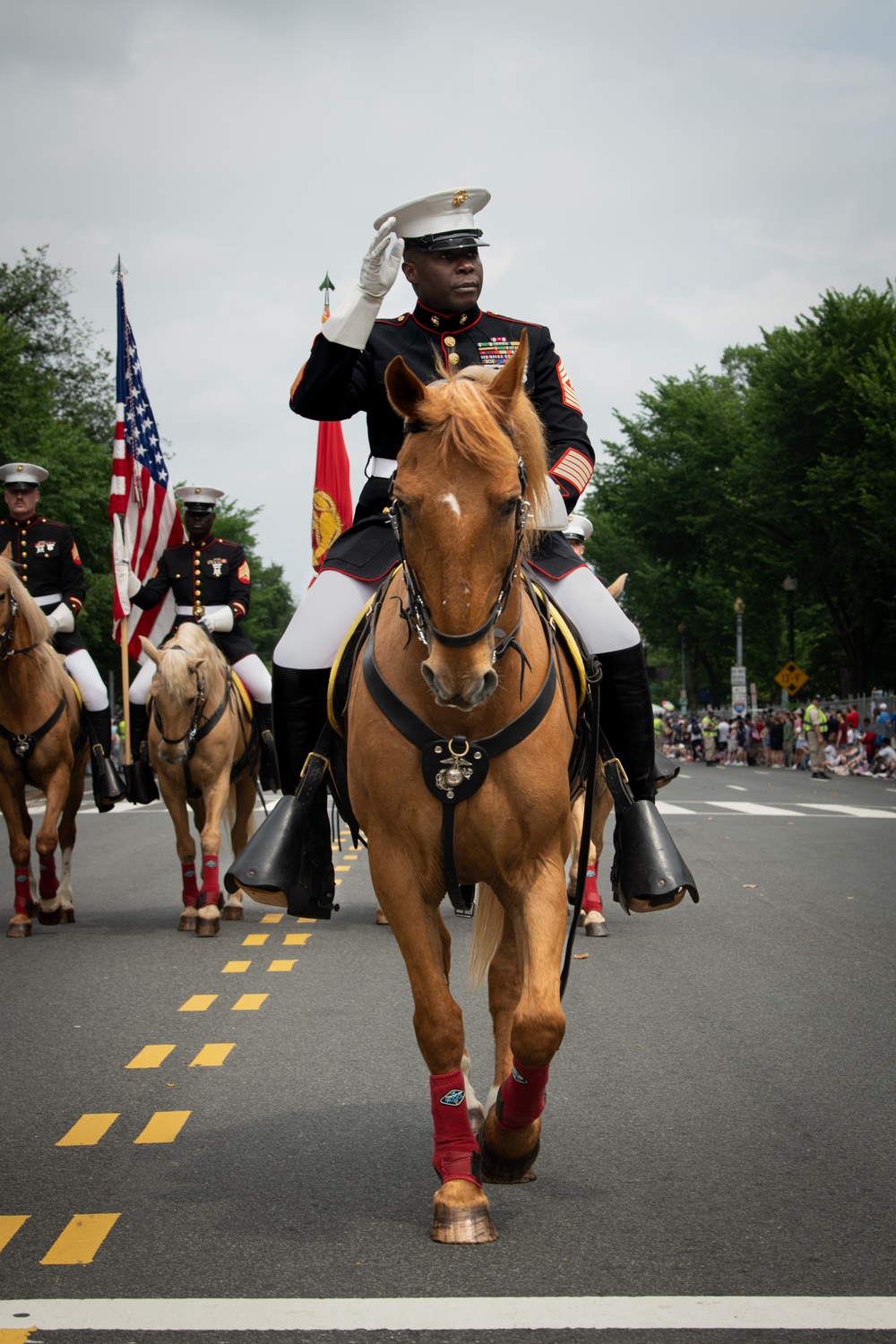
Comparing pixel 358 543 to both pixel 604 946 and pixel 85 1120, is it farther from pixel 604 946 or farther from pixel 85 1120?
pixel 604 946

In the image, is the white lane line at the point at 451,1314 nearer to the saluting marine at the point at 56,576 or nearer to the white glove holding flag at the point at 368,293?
the white glove holding flag at the point at 368,293

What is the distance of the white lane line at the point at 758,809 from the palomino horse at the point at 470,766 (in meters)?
18.9

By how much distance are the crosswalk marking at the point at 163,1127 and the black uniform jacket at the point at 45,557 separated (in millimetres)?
6908

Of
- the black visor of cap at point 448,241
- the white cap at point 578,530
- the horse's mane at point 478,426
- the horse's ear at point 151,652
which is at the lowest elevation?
the horse's ear at point 151,652

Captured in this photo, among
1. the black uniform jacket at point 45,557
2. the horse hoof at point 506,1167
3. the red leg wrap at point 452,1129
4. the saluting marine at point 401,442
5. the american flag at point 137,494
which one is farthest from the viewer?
the american flag at point 137,494

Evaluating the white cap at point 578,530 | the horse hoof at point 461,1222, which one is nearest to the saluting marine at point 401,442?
the horse hoof at point 461,1222

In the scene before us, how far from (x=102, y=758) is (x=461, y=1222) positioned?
28.2ft

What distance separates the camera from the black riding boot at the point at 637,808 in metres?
5.55

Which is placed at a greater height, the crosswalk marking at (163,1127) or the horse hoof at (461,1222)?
the horse hoof at (461,1222)

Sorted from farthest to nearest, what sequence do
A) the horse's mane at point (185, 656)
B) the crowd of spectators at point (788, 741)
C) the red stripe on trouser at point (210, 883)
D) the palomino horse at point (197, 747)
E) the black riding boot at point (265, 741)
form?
1. the crowd of spectators at point (788, 741)
2. the black riding boot at point (265, 741)
3. the horse's mane at point (185, 656)
4. the palomino horse at point (197, 747)
5. the red stripe on trouser at point (210, 883)

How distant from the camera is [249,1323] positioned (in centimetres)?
384

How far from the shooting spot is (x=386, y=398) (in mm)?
5629

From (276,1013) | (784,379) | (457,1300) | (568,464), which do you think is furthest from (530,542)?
(784,379)

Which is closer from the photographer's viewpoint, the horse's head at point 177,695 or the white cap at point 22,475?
the horse's head at point 177,695
